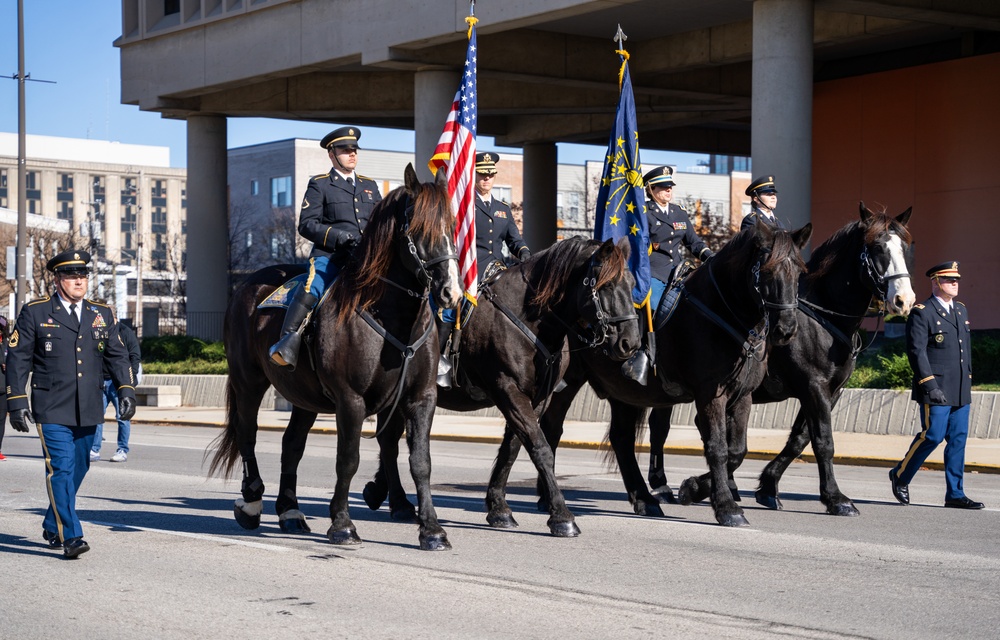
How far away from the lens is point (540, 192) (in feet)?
157

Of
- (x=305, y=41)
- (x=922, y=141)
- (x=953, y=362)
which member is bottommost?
(x=953, y=362)

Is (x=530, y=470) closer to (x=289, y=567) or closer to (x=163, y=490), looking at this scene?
(x=163, y=490)

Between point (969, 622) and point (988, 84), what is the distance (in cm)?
2818

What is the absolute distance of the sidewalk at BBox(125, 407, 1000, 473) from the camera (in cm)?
1688

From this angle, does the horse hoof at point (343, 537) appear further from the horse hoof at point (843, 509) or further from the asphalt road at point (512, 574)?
the horse hoof at point (843, 509)

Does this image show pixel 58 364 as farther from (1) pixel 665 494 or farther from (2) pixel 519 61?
(2) pixel 519 61

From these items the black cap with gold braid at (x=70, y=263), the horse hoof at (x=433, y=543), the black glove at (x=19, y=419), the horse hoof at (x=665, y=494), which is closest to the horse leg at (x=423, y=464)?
the horse hoof at (x=433, y=543)

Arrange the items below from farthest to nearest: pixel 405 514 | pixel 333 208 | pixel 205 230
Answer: pixel 205 230 < pixel 405 514 < pixel 333 208

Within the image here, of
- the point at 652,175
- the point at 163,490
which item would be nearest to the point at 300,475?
the point at 163,490

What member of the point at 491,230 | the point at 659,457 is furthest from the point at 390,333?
the point at 659,457

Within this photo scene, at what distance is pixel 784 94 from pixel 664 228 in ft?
45.0

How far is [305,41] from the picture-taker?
33438 mm

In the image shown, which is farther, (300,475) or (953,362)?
(300,475)

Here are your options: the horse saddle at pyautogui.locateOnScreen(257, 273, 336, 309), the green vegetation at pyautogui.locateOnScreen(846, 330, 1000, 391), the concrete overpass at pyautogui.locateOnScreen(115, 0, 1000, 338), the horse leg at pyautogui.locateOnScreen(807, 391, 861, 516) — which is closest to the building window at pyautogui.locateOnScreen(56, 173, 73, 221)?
the concrete overpass at pyautogui.locateOnScreen(115, 0, 1000, 338)
